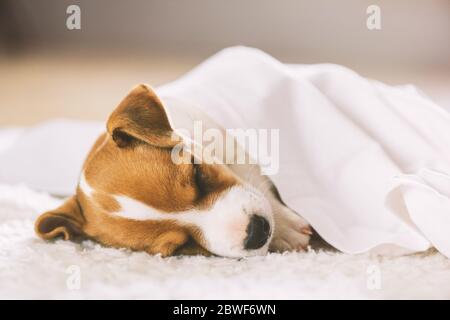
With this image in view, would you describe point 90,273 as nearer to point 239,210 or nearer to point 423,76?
point 239,210

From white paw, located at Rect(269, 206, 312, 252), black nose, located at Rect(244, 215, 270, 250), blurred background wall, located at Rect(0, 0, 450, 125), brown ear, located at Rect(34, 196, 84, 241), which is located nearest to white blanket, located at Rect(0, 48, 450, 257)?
white paw, located at Rect(269, 206, 312, 252)

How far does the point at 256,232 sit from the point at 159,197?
0.22m

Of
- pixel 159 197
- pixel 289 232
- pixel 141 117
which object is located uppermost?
pixel 141 117

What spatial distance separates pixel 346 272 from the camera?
1056mm

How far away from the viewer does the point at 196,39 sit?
7.70 feet

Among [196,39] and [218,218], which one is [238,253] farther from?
[196,39]

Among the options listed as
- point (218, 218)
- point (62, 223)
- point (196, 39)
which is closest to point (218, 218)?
point (218, 218)

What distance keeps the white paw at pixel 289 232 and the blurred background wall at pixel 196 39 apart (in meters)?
1.12

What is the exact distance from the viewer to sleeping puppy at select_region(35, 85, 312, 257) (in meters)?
1.11

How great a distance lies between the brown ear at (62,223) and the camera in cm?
125

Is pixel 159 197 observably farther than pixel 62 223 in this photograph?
No

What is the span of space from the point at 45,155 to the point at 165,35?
2.39ft

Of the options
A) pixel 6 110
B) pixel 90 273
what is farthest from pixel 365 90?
pixel 6 110

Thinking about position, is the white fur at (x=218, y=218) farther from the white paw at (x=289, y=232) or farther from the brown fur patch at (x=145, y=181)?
the white paw at (x=289, y=232)
